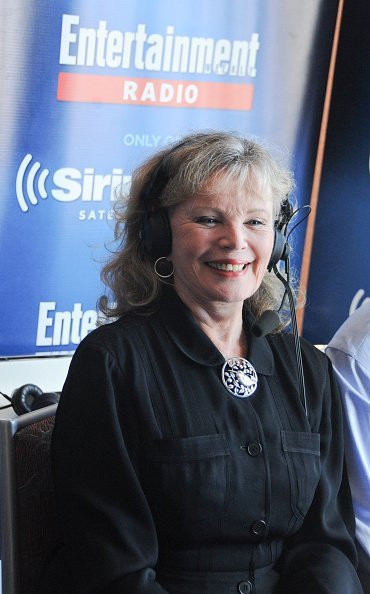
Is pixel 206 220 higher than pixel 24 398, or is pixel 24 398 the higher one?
pixel 206 220

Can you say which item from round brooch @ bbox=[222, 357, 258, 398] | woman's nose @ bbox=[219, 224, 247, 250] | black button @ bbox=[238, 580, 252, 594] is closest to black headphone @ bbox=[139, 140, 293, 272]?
woman's nose @ bbox=[219, 224, 247, 250]

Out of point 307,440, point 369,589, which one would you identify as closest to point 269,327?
point 307,440

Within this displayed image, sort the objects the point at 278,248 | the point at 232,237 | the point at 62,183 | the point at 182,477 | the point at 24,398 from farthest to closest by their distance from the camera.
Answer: the point at 62,183 < the point at 24,398 < the point at 278,248 < the point at 232,237 < the point at 182,477

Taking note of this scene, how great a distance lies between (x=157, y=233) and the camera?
5.94 feet

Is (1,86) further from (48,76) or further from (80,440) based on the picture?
(80,440)

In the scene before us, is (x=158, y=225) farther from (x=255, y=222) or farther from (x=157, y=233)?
(x=255, y=222)

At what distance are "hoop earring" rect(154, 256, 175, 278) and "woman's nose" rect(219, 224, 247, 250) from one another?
0.41 ft

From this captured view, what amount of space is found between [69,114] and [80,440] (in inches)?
50.8

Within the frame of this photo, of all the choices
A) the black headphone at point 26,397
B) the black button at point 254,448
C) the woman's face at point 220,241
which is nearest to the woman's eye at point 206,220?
the woman's face at point 220,241

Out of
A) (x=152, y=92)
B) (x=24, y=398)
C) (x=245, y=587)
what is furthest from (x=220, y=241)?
(x=152, y=92)

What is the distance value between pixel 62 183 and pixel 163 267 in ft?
3.12

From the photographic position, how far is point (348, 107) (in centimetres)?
334

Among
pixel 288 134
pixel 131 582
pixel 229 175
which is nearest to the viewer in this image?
pixel 131 582

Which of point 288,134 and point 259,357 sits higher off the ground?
point 288,134
